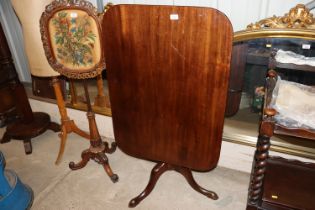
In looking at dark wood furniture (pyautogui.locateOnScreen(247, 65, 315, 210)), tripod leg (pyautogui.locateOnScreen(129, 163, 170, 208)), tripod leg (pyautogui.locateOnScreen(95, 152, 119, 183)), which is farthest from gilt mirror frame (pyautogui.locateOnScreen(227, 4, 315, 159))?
tripod leg (pyautogui.locateOnScreen(95, 152, 119, 183))

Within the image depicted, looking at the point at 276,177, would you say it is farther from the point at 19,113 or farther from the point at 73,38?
the point at 19,113

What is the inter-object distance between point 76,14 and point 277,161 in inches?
57.7

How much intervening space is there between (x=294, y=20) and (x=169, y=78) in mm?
740

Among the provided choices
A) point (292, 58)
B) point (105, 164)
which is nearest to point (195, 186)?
point (105, 164)

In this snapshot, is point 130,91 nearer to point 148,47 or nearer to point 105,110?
point 148,47

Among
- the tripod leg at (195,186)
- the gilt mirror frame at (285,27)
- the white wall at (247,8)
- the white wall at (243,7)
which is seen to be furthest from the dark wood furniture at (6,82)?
the gilt mirror frame at (285,27)

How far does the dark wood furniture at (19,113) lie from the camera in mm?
2195

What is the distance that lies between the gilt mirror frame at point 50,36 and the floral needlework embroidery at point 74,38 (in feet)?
0.11

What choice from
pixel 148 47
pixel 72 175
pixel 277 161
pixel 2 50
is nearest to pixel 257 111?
pixel 277 161

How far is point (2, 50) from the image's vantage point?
83.6 inches

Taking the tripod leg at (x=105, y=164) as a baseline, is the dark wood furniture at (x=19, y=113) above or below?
above

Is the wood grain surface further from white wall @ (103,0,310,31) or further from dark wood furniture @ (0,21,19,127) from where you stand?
dark wood furniture @ (0,21,19,127)

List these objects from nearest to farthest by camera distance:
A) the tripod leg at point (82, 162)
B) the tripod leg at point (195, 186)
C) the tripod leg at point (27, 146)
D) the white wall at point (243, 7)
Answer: the white wall at point (243, 7)
the tripod leg at point (195, 186)
the tripod leg at point (82, 162)
the tripod leg at point (27, 146)

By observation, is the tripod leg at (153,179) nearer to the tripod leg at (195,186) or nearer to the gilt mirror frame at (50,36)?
the tripod leg at (195,186)
